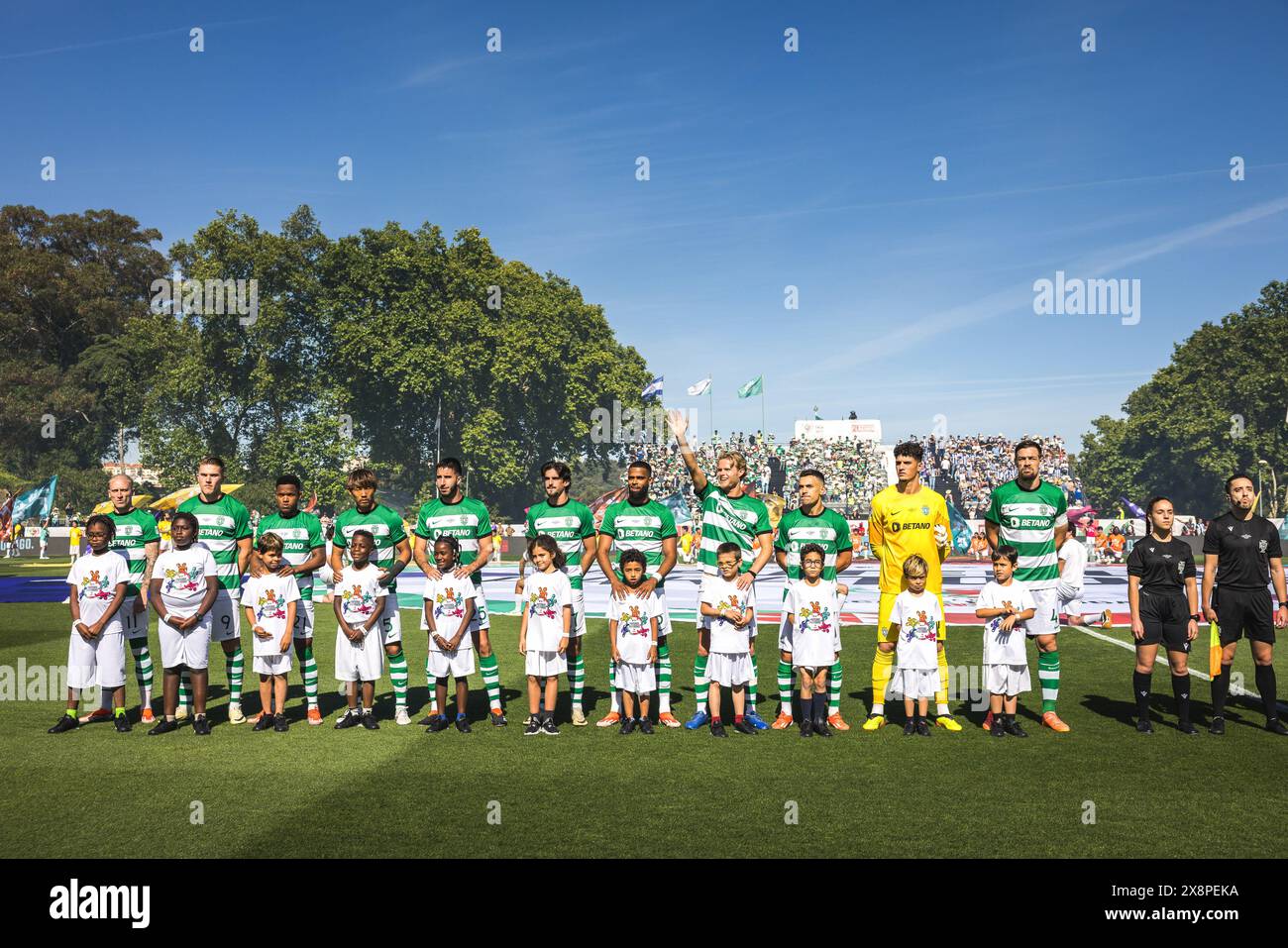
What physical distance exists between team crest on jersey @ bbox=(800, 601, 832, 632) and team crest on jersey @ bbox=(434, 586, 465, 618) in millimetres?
3024

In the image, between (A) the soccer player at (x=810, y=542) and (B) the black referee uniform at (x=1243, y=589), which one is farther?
(A) the soccer player at (x=810, y=542)

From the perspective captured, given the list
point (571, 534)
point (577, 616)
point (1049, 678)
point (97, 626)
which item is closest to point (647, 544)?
point (571, 534)

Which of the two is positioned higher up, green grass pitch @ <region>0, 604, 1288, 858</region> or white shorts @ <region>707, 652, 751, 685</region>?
white shorts @ <region>707, 652, 751, 685</region>

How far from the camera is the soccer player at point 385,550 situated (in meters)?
8.83

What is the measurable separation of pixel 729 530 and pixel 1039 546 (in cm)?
278

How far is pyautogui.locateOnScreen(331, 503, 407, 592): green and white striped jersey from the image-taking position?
29.3 feet

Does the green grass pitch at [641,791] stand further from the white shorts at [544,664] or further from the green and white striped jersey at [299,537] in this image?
the green and white striped jersey at [299,537]

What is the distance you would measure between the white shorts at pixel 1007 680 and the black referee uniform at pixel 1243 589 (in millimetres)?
1700

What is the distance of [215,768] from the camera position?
7262 mm

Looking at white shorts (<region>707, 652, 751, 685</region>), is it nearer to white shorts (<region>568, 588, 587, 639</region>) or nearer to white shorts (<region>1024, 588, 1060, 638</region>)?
white shorts (<region>568, 588, 587, 639</region>)

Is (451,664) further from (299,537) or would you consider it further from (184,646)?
(184,646)

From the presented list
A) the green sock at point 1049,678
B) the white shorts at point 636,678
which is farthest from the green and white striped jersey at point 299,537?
the green sock at point 1049,678

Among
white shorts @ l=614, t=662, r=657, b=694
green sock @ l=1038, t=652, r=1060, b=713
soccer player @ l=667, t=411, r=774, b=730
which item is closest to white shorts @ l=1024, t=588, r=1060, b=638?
green sock @ l=1038, t=652, r=1060, b=713
